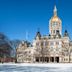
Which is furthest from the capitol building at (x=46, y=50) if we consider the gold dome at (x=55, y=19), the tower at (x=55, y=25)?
the gold dome at (x=55, y=19)

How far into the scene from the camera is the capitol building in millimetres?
92750

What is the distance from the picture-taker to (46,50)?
94.6 meters

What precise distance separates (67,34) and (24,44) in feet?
62.8

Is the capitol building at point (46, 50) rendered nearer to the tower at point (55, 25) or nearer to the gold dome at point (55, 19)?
the tower at point (55, 25)

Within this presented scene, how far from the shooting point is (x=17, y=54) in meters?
100

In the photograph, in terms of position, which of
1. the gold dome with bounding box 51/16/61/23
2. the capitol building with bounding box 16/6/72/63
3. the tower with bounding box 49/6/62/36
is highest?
the gold dome with bounding box 51/16/61/23

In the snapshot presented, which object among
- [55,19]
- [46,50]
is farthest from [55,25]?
[46,50]

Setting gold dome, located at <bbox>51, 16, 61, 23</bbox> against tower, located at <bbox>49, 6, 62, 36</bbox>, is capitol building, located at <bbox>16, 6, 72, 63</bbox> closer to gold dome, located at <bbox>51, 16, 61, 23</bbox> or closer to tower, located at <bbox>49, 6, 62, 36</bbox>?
tower, located at <bbox>49, 6, 62, 36</bbox>

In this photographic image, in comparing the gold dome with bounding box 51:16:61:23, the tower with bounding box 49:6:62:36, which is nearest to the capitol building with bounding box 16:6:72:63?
the tower with bounding box 49:6:62:36

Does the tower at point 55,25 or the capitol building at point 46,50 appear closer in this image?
the capitol building at point 46,50

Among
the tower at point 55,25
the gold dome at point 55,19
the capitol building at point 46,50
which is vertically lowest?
the capitol building at point 46,50

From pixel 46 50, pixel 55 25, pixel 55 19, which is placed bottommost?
pixel 46 50

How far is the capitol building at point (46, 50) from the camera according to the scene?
9275cm

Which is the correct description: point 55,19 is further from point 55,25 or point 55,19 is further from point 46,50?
point 46,50
